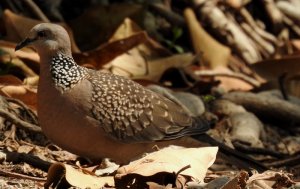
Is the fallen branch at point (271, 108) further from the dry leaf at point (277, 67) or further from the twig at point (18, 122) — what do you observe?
the twig at point (18, 122)

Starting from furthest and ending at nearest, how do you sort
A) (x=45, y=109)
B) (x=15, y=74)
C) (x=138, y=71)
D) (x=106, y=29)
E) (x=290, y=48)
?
(x=290, y=48) → (x=106, y=29) → (x=138, y=71) → (x=15, y=74) → (x=45, y=109)

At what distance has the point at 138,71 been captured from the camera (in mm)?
7914

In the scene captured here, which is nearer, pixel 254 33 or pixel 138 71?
pixel 138 71

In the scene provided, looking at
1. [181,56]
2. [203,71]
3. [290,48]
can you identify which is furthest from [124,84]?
[290,48]

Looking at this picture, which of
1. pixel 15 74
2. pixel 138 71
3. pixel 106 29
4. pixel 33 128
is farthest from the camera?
pixel 106 29

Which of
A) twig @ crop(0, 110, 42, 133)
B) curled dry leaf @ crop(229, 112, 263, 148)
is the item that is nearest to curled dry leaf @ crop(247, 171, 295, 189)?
twig @ crop(0, 110, 42, 133)

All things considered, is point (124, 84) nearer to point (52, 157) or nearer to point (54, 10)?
point (52, 157)

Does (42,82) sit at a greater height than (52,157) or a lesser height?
greater

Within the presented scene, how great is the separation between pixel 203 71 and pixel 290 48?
152cm

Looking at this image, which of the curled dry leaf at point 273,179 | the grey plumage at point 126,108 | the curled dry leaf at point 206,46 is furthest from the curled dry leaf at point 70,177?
the curled dry leaf at point 206,46

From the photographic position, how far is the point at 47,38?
18.2 ft

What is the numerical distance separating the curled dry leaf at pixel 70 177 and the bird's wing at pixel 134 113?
0.73m

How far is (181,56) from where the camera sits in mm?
8312

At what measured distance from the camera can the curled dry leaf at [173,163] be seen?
4.69 metres
